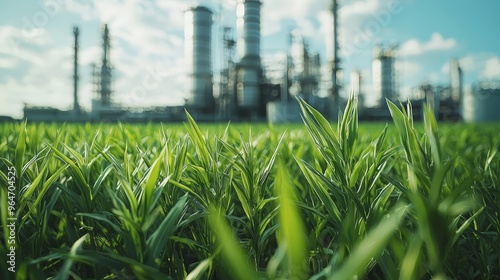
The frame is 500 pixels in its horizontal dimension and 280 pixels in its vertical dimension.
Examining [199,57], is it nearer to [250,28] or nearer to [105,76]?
[250,28]

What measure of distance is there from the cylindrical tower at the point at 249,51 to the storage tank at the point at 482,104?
1325cm

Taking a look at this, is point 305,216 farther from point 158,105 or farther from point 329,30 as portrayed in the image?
point 158,105

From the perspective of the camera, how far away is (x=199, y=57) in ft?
69.1

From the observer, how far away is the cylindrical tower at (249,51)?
20.8m

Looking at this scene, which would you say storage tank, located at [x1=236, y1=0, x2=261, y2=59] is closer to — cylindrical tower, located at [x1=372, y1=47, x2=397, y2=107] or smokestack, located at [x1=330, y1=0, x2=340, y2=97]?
smokestack, located at [x1=330, y1=0, x2=340, y2=97]

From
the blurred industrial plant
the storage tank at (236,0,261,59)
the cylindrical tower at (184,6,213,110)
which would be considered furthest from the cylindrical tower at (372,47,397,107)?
the cylindrical tower at (184,6,213,110)

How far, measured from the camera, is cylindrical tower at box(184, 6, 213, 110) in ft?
69.1

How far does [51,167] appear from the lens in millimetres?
821

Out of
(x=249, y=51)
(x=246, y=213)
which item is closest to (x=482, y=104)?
(x=249, y=51)

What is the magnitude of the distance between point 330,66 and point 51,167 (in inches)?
737

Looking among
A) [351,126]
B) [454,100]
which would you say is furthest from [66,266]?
[454,100]

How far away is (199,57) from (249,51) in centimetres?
341

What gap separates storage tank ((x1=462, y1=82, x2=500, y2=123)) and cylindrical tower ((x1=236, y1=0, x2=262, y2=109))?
13.3 m

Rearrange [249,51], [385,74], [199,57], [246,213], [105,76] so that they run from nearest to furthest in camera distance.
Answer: [246,213]
[249,51]
[199,57]
[105,76]
[385,74]
